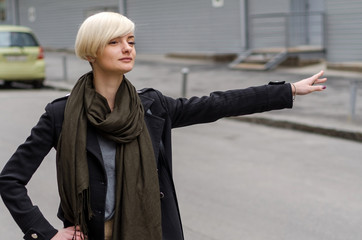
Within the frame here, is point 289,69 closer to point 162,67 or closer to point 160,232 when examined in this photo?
point 162,67

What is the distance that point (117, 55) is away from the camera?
2682 millimetres

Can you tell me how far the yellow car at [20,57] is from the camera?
17.1 m

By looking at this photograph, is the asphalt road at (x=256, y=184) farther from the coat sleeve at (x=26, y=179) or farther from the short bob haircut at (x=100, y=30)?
the short bob haircut at (x=100, y=30)

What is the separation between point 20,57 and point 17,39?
0.60 m

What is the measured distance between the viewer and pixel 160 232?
275cm

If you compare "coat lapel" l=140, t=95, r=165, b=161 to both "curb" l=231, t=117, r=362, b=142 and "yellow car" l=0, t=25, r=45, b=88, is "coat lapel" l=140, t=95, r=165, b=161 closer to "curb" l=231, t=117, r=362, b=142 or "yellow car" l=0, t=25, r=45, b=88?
"curb" l=231, t=117, r=362, b=142

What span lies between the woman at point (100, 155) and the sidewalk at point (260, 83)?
7.79m

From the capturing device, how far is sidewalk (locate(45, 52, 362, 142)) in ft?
36.2

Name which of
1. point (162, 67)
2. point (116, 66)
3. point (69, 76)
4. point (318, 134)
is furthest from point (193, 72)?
point (116, 66)

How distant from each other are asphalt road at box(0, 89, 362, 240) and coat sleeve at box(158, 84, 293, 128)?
2.83 meters

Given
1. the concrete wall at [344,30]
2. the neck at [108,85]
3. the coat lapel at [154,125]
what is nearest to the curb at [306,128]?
the concrete wall at [344,30]

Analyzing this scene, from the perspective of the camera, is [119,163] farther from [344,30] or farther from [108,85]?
[344,30]

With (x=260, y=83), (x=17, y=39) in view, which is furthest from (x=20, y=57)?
(x=260, y=83)

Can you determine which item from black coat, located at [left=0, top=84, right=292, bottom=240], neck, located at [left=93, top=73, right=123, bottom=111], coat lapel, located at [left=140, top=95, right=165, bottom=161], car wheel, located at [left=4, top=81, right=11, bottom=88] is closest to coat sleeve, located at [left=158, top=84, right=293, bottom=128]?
black coat, located at [left=0, top=84, right=292, bottom=240]
